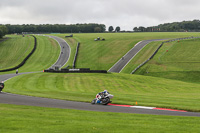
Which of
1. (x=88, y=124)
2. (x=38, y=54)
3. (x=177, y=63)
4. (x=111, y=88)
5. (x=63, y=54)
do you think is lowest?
(x=111, y=88)

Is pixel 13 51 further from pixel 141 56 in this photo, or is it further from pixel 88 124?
pixel 88 124

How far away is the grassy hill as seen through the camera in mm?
65500

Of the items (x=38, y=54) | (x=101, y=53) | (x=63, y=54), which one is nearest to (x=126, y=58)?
(x=101, y=53)

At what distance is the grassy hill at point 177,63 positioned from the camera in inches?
2579

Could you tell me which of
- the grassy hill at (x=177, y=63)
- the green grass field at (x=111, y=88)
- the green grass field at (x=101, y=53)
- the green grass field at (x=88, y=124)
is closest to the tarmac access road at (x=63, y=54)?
the green grass field at (x=111, y=88)

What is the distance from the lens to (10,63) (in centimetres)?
9194

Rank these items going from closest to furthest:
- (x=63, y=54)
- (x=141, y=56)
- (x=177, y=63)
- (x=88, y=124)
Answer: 1. (x=88, y=124)
2. (x=177, y=63)
3. (x=141, y=56)
4. (x=63, y=54)

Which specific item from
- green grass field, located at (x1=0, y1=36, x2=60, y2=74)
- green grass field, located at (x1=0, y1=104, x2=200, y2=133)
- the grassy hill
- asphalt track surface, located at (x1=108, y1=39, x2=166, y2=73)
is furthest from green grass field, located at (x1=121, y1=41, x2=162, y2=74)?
green grass field, located at (x1=0, y1=104, x2=200, y2=133)

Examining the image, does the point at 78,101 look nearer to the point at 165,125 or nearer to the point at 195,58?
the point at 165,125

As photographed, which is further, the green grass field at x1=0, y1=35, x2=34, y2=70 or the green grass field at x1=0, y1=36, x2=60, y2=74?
the green grass field at x1=0, y1=35, x2=34, y2=70

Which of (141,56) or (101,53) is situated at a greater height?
(101,53)

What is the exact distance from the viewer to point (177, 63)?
7444cm

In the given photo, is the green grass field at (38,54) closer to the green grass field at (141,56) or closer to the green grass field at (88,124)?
the green grass field at (141,56)

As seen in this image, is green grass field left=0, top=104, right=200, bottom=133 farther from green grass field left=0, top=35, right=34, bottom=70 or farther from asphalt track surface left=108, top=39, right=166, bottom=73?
green grass field left=0, top=35, right=34, bottom=70
